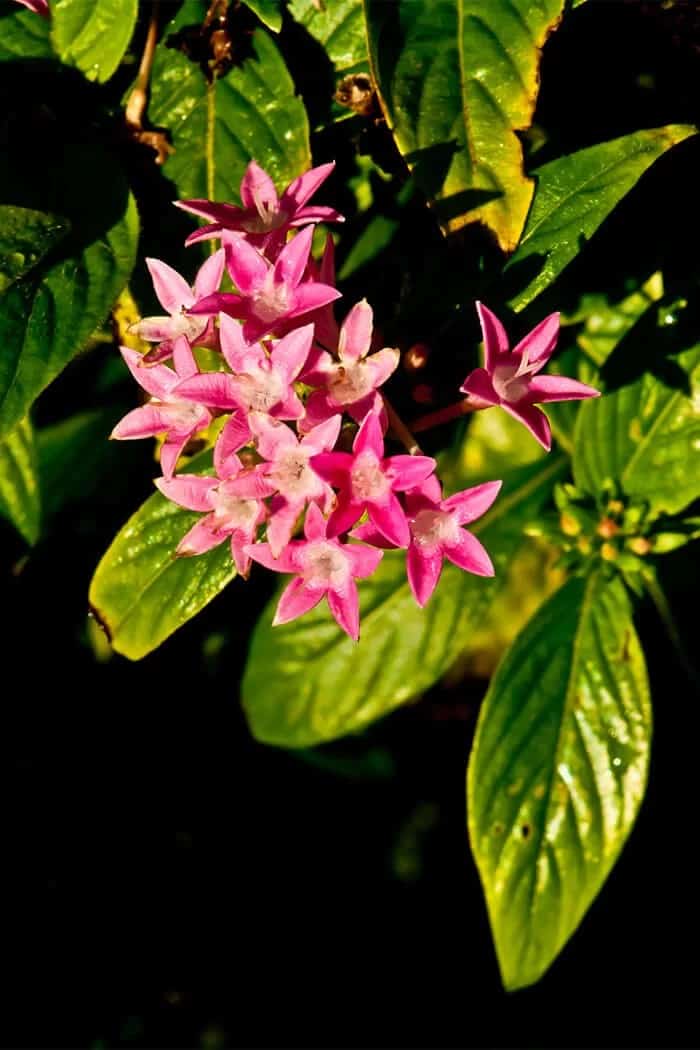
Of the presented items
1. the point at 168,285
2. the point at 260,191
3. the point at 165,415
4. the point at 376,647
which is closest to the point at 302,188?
the point at 260,191

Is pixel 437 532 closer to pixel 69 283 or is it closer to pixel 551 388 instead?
pixel 551 388

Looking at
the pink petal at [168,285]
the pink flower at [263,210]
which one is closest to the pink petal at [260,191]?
the pink flower at [263,210]

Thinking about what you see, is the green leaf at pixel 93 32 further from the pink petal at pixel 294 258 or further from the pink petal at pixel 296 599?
the pink petal at pixel 296 599

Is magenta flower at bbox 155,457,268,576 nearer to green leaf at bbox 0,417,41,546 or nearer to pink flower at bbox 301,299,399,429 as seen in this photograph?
pink flower at bbox 301,299,399,429

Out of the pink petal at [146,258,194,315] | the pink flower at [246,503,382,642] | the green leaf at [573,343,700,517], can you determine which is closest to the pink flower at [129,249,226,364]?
the pink petal at [146,258,194,315]

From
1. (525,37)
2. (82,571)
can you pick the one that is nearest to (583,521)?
(525,37)

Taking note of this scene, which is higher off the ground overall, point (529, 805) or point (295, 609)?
point (295, 609)

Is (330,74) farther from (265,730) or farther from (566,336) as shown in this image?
(265,730)
